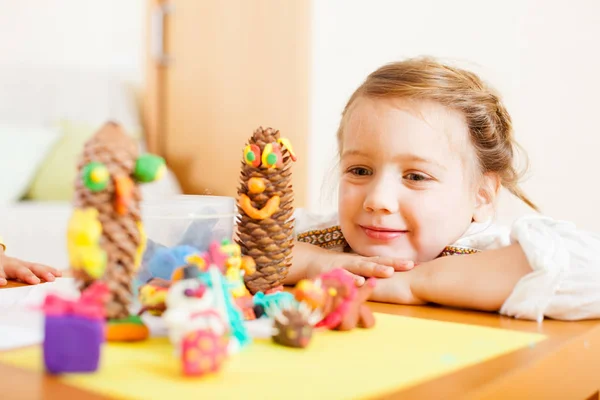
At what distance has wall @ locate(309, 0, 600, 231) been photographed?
7.11 ft

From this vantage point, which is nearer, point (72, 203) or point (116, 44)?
point (72, 203)

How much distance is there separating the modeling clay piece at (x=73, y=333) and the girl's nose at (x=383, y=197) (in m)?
0.54

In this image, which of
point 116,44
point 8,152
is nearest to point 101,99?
point 116,44

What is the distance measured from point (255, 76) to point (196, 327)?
9.58ft

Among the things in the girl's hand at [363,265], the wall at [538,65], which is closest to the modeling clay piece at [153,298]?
the girl's hand at [363,265]

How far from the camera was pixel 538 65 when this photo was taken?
7.45 ft

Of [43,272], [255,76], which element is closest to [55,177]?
[255,76]

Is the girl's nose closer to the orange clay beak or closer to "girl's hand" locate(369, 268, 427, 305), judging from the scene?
"girl's hand" locate(369, 268, 427, 305)

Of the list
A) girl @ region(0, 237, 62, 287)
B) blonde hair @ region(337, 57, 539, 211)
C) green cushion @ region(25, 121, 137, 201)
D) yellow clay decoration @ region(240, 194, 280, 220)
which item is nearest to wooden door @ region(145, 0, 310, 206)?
A: green cushion @ region(25, 121, 137, 201)

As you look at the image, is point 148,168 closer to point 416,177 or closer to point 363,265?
point 363,265

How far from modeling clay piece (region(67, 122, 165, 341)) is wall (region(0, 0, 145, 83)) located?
9.66 ft

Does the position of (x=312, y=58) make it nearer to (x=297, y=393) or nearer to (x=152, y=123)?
(x=152, y=123)

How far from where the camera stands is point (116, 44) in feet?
11.7

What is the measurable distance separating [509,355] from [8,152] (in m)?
2.63
